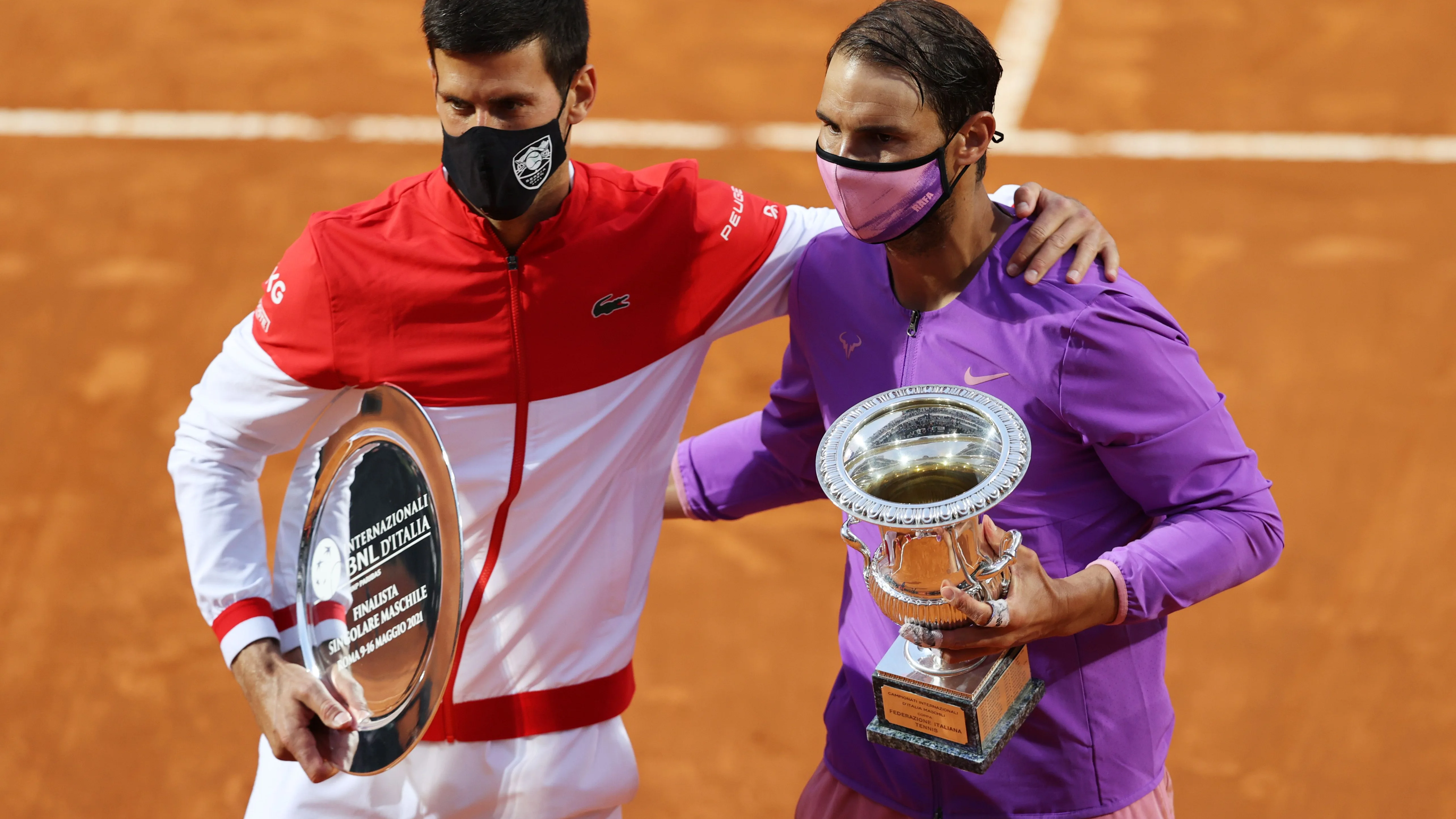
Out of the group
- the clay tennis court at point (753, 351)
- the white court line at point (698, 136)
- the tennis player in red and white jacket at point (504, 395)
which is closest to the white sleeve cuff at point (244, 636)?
the tennis player in red and white jacket at point (504, 395)

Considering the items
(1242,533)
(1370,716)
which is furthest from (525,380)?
(1370,716)

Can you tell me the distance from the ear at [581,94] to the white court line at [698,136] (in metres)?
5.53

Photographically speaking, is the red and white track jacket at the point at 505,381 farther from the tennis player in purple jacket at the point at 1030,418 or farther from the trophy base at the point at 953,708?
the trophy base at the point at 953,708

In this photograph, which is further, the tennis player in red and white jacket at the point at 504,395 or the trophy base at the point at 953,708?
the tennis player in red and white jacket at the point at 504,395

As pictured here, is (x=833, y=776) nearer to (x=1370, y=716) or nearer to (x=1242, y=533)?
(x=1242, y=533)

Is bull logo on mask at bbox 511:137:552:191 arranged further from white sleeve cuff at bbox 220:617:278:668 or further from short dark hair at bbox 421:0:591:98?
white sleeve cuff at bbox 220:617:278:668

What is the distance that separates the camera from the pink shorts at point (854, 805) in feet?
12.0

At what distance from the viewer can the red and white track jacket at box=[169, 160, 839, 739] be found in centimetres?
374

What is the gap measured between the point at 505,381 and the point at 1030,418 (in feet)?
4.40

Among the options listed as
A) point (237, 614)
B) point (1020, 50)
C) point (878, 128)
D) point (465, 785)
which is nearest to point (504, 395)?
point (237, 614)

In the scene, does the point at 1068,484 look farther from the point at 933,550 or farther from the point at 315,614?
the point at 315,614

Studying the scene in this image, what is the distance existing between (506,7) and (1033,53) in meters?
7.28

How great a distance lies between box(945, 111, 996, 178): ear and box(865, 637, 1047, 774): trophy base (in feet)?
3.69

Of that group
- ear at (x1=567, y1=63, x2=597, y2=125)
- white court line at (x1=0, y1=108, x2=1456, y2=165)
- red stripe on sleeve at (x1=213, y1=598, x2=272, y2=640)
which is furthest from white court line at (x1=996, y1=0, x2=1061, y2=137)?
red stripe on sleeve at (x1=213, y1=598, x2=272, y2=640)
